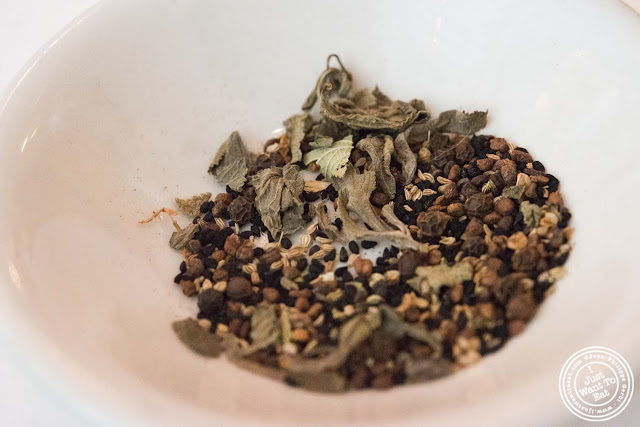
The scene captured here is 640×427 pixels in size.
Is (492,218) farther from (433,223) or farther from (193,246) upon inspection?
(193,246)

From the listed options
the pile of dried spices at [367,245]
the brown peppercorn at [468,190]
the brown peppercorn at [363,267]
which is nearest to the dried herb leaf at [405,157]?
the pile of dried spices at [367,245]

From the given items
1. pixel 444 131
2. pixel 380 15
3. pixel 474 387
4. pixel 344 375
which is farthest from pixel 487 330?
pixel 380 15

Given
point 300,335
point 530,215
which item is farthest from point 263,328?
point 530,215

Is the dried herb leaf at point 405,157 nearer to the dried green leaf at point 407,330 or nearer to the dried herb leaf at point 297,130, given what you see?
the dried herb leaf at point 297,130

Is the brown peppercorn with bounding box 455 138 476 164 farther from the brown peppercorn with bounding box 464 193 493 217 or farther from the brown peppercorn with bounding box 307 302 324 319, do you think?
the brown peppercorn with bounding box 307 302 324 319

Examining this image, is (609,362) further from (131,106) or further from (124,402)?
(131,106)
